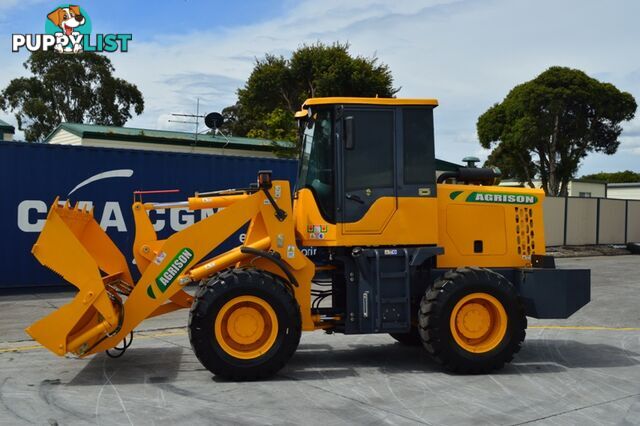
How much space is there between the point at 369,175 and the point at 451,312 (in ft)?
5.41

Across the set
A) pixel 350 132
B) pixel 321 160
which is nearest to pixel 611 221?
pixel 321 160

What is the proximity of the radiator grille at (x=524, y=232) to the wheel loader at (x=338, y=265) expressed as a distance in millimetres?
148

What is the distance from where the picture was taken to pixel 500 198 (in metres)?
7.58

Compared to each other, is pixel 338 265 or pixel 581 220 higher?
pixel 338 265

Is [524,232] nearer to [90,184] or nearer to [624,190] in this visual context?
[90,184]

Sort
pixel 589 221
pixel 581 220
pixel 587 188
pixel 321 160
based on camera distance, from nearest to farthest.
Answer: pixel 321 160, pixel 581 220, pixel 589 221, pixel 587 188

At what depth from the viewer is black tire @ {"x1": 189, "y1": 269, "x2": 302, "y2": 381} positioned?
6492mm

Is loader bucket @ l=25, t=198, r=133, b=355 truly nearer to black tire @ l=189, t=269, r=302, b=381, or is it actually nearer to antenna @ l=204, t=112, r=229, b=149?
black tire @ l=189, t=269, r=302, b=381

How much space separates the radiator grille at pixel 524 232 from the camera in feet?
25.1

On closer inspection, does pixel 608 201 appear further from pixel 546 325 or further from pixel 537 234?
pixel 537 234

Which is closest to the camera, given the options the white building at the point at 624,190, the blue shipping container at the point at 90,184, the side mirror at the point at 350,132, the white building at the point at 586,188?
the side mirror at the point at 350,132

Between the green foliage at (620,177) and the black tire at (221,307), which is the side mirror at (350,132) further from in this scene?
the green foliage at (620,177)

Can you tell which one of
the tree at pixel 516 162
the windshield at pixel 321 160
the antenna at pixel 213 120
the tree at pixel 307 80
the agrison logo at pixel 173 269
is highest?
the tree at pixel 307 80

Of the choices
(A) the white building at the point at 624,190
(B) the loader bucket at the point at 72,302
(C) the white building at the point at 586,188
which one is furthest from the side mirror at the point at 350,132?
(A) the white building at the point at 624,190
